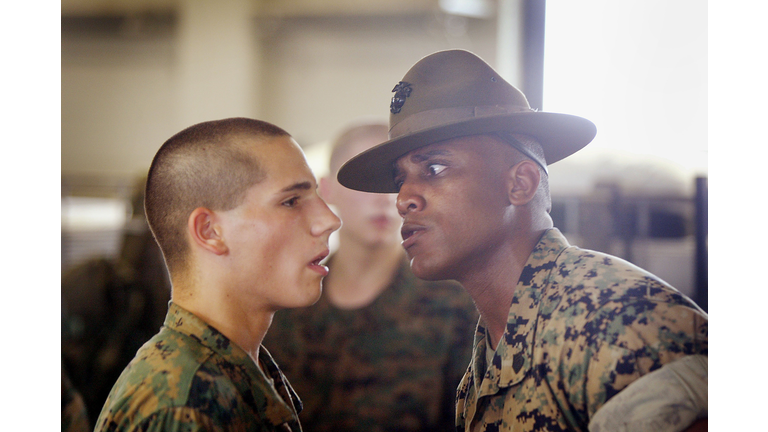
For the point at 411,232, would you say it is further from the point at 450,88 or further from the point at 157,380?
the point at 157,380

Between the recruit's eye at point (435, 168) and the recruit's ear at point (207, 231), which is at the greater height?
the recruit's eye at point (435, 168)

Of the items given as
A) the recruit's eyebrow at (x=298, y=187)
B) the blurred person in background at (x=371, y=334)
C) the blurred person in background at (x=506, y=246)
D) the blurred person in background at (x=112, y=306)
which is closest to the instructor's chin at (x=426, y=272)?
the blurred person in background at (x=506, y=246)

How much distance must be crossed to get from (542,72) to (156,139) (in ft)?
4.01

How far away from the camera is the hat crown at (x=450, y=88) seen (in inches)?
39.2

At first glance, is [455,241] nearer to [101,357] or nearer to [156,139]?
[156,139]

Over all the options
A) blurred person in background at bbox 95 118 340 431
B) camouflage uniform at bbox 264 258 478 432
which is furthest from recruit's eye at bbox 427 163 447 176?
camouflage uniform at bbox 264 258 478 432

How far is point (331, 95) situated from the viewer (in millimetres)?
2279

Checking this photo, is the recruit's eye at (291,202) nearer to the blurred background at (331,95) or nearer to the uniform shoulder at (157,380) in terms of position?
the uniform shoulder at (157,380)

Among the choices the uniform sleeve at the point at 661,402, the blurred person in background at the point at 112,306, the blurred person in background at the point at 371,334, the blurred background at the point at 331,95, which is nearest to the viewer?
the uniform sleeve at the point at 661,402

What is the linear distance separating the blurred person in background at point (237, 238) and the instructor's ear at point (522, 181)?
1.11ft

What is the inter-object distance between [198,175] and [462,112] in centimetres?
51

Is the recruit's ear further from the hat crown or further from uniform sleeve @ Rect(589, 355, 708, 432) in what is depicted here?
uniform sleeve @ Rect(589, 355, 708, 432)
